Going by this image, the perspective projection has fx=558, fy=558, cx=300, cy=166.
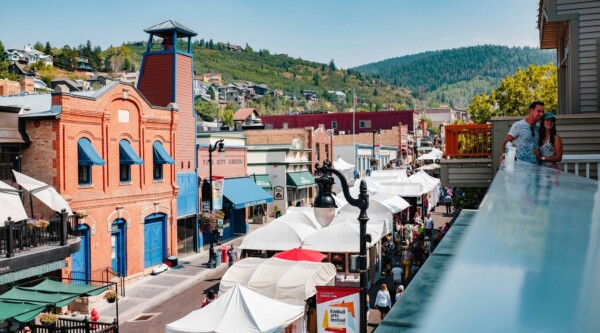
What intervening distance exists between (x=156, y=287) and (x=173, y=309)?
3.95 metres

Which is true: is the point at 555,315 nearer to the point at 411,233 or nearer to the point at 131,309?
the point at 131,309

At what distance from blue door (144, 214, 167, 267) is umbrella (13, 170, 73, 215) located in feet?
23.1

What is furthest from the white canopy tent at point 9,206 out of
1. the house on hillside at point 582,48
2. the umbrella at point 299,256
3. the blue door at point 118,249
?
the house on hillside at point 582,48

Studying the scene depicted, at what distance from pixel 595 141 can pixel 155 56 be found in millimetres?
25252

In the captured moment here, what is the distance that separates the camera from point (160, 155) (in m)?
28.8

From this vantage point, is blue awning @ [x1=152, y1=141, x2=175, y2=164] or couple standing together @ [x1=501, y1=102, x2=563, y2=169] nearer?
couple standing together @ [x1=501, y1=102, x2=563, y2=169]

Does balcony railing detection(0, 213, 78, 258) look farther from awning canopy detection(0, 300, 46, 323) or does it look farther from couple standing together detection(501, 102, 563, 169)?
couple standing together detection(501, 102, 563, 169)

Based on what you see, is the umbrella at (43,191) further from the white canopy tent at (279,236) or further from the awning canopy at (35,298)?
the white canopy tent at (279,236)

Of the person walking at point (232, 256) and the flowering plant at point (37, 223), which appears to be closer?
the flowering plant at point (37, 223)

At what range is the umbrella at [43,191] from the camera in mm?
20562

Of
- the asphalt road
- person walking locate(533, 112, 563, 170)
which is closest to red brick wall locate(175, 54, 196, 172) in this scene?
the asphalt road

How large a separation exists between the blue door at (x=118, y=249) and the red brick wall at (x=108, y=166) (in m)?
0.30

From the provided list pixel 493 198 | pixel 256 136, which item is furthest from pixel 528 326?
pixel 256 136

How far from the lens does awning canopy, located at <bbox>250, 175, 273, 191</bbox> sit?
142ft
